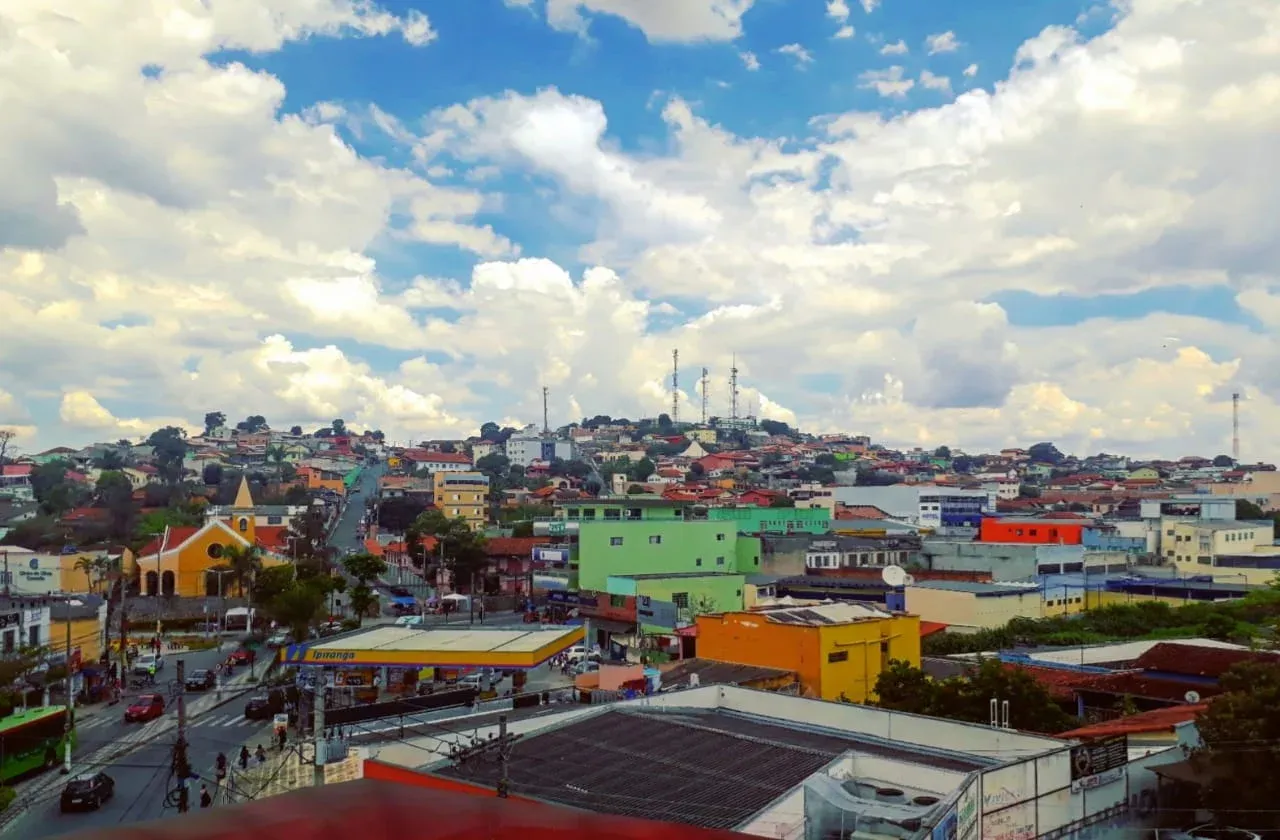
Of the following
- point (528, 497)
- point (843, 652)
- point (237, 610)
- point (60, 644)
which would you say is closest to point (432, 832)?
point (843, 652)

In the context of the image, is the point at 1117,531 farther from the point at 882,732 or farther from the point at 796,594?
the point at 882,732

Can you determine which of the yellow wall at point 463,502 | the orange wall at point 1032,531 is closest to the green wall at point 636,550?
the orange wall at point 1032,531

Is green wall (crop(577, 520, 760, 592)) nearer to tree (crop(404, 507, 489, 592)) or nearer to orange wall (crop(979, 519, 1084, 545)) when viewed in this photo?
tree (crop(404, 507, 489, 592))

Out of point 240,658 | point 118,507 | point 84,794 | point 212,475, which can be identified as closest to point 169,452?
point 212,475

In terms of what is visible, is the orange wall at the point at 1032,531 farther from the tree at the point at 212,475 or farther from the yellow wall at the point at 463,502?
the tree at the point at 212,475

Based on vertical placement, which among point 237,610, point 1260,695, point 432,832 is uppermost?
point 432,832

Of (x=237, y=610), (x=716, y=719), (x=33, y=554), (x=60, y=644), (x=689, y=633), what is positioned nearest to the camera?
(x=716, y=719)
